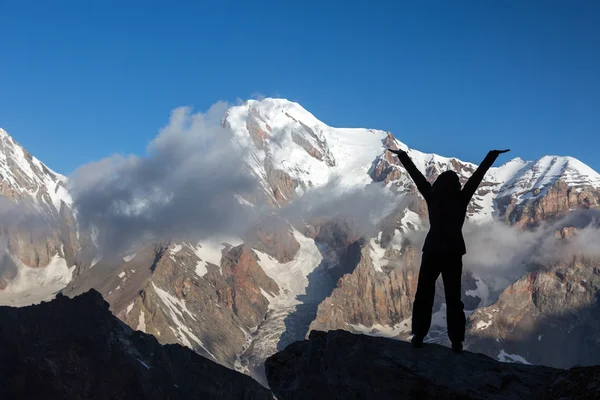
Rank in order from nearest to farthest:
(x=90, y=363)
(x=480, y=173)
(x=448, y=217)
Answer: (x=448, y=217) → (x=480, y=173) → (x=90, y=363)

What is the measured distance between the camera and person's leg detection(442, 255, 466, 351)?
23.3m

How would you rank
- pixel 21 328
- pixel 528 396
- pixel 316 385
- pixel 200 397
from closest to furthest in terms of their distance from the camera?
pixel 528 396, pixel 316 385, pixel 21 328, pixel 200 397

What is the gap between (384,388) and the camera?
2083 cm

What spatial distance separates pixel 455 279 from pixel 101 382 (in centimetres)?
14863

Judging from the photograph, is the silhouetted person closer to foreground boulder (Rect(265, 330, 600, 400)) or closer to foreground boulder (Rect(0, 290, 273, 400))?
foreground boulder (Rect(265, 330, 600, 400))

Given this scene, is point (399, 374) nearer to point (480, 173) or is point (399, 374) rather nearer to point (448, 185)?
point (448, 185)

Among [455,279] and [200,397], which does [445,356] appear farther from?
[200,397]

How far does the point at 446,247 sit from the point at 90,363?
152784 mm

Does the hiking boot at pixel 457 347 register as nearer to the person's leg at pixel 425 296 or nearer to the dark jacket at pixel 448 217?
the person's leg at pixel 425 296

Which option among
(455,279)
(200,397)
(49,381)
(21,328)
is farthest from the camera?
(200,397)

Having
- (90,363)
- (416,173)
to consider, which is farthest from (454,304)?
(90,363)

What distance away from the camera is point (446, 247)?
74.9 feet

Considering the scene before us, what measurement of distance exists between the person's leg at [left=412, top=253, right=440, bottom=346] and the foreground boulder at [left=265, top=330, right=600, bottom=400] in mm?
538

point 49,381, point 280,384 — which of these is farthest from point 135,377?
point 280,384
